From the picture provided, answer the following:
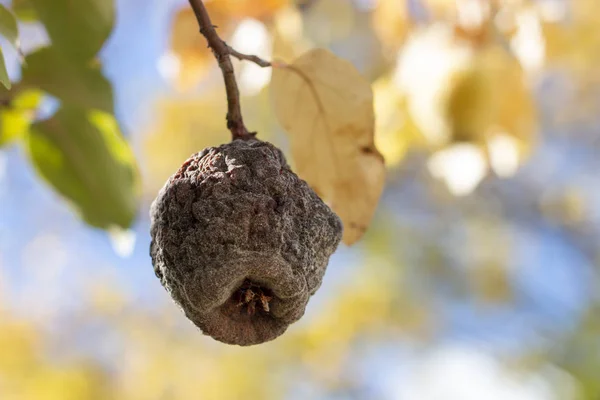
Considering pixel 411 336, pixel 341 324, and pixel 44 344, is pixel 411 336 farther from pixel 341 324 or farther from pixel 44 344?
pixel 44 344

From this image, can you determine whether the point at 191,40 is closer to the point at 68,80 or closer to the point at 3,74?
the point at 68,80

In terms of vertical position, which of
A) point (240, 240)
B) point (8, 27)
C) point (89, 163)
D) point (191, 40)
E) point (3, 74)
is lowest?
point (240, 240)

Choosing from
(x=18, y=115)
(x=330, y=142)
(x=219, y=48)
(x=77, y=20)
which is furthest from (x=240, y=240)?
(x=18, y=115)

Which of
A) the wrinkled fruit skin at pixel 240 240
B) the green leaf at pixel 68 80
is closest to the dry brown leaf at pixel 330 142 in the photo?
the wrinkled fruit skin at pixel 240 240

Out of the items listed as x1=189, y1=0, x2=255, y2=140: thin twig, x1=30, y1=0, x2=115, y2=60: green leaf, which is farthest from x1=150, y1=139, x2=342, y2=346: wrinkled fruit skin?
x1=30, y1=0, x2=115, y2=60: green leaf

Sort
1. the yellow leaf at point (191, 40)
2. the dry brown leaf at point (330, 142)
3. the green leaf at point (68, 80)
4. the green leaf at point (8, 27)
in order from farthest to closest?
the yellow leaf at point (191, 40) < the green leaf at point (68, 80) < the dry brown leaf at point (330, 142) < the green leaf at point (8, 27)

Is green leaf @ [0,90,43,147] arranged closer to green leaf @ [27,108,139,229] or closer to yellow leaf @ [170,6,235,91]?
green leaf @ [27,108,139,229]

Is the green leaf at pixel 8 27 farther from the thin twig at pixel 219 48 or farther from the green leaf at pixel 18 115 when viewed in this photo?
the green leaf at pixel 18 115
